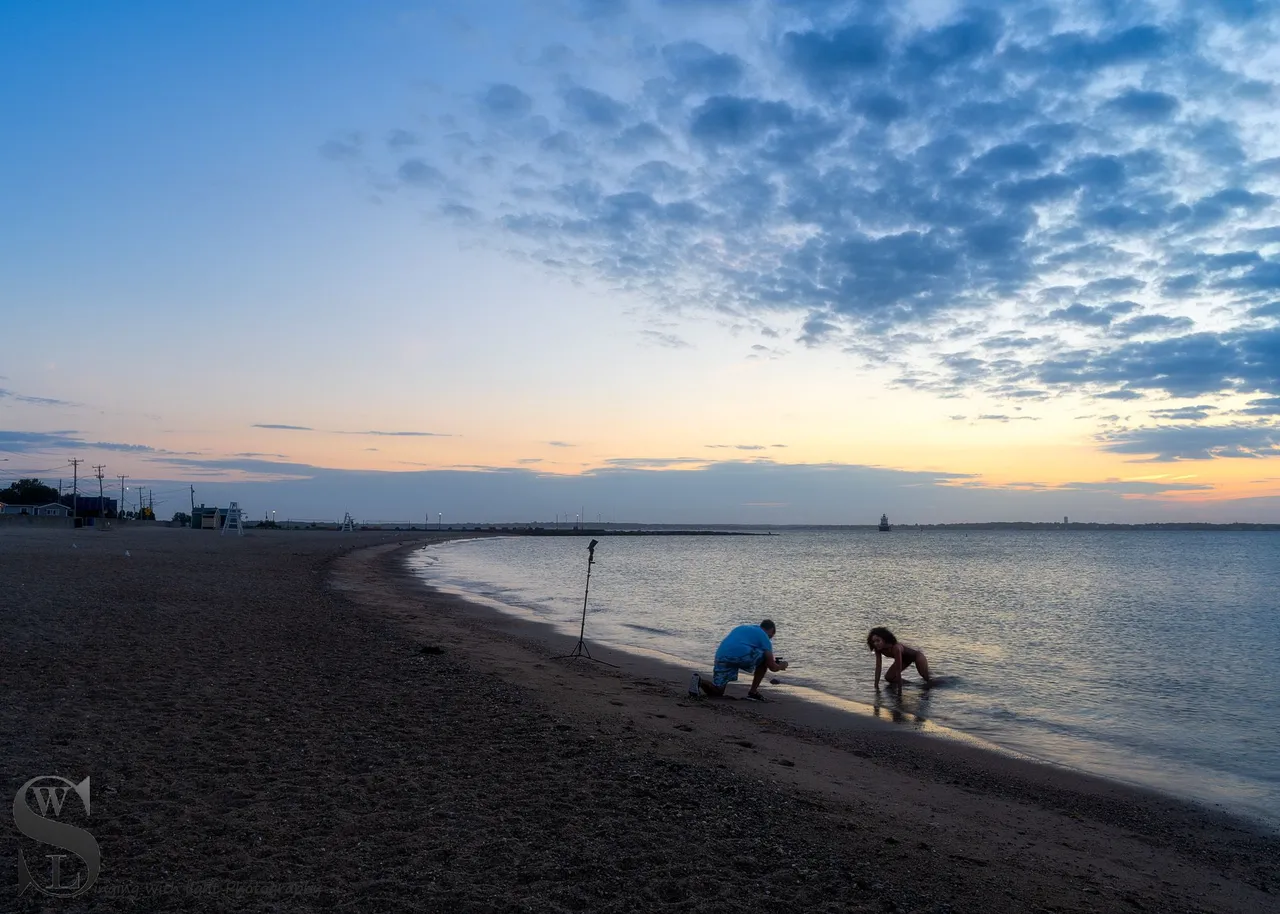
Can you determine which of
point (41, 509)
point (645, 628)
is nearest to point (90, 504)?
point (41, 509)

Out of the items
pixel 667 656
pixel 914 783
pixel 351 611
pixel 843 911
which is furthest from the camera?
pixel 351 611

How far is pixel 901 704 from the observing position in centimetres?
1284

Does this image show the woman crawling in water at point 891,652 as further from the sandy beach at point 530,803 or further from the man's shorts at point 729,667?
the man's shorts at point 729,667

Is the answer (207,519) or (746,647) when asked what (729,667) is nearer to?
(746,647)

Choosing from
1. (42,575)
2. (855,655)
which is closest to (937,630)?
(855,655)

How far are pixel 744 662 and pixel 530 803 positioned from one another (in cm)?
655

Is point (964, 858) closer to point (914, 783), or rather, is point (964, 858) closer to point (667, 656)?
point (914, 783)

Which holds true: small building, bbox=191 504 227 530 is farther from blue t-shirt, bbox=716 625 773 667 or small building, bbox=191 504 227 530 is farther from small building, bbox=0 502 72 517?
blue t-shirt, bbox=716 625 773 667

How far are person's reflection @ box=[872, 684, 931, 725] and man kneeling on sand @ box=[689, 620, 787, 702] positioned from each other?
70.2 inches

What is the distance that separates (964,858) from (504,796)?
3487mm

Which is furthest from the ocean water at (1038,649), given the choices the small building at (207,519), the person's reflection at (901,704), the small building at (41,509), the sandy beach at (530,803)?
the small building at (41,509)

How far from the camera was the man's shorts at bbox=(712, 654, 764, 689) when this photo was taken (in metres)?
→ 12.0

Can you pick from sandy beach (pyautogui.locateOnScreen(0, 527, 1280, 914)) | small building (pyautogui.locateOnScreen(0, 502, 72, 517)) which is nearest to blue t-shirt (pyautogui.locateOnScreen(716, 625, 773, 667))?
sandy beach (pyautogui.locateOnScreen(0, 527, 1280, 914))

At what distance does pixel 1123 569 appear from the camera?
6388 cm
